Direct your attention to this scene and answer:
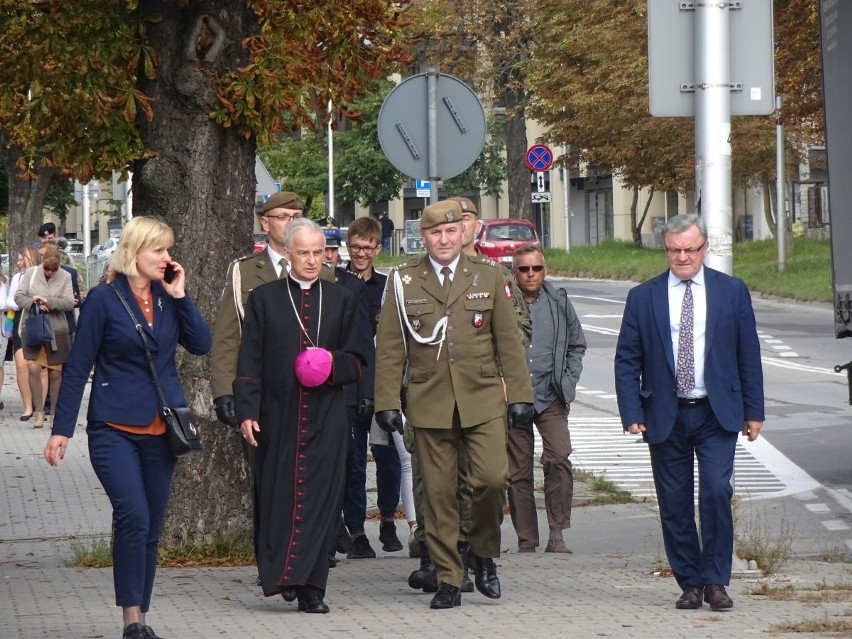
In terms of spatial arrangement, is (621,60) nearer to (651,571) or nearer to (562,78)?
(562,78)

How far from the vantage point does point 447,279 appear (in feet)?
27.3

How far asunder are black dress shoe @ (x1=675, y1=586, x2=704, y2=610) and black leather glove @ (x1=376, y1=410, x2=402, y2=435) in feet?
5.01

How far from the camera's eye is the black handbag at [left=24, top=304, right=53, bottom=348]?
696 inches

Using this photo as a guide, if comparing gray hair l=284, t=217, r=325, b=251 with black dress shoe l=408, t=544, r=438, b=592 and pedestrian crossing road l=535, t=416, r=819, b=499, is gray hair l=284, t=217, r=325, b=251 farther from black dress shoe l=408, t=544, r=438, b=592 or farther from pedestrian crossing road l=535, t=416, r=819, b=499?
pedestrian crossing road l=535, t=416, r=819, b=499

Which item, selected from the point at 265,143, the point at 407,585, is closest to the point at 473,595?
the point at 407,585

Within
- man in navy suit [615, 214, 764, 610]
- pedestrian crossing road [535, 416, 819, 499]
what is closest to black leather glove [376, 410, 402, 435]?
man in navy suit [615, 214, 764, 610]

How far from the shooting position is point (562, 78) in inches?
1989

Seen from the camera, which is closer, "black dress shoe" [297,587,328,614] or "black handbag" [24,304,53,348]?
"black dress shoe" [297,587,328,614]

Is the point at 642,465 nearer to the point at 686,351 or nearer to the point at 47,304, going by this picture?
the point at 47,304

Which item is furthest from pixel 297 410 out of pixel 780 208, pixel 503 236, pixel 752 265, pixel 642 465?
pixel 503 236

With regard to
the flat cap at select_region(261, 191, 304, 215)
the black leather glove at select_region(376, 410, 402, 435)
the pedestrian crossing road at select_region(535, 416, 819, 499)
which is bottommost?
the pedestrian crossing road at select_region(535, 416, 819, 499)

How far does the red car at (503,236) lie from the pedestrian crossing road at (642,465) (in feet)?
91.5

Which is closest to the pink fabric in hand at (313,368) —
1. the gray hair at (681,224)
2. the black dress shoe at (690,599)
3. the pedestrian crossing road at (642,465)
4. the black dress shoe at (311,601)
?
the black dress shoe at (311,601)

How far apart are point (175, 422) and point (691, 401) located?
2419 mm
